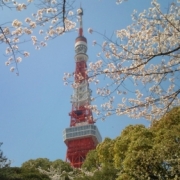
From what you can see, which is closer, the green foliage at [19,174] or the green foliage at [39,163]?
the green foliage at [19,174]

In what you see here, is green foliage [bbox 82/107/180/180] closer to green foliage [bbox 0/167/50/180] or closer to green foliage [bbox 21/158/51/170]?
green foliage [bbox 0/167/50/180]

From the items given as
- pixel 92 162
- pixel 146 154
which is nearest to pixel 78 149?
pixel 92 162

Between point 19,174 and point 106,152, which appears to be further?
point 106,152

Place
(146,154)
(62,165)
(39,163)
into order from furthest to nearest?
1. (39,163)
2. (62,165)
3. (146,154)

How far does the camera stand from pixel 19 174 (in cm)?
1187

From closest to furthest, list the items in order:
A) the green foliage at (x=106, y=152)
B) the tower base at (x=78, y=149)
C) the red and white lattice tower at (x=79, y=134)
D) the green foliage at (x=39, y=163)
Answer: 1. the green foliage at (x=106, y=152)
2. the green foliage at (x=39, y=163)
3. the tower base at (x=78, y=149)
4. the red and white lattice tower at (x=79, y=134)

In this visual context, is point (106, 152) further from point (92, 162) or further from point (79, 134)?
point (79, 134)

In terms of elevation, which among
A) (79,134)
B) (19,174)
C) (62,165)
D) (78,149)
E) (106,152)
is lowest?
(19,174)

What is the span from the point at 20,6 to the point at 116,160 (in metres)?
9.29

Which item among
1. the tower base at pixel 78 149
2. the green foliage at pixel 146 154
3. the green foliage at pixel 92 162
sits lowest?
the green foliage at pixel 146 154

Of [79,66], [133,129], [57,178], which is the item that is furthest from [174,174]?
[79,66]

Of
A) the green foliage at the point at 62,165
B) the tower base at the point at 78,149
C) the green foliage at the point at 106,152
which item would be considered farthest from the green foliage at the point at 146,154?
the tower base at the point at 78,149

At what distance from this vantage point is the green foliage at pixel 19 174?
1081 centimetres

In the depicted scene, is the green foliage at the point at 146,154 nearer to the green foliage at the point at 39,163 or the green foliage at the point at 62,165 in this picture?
the green foliage at the point at 62,165
